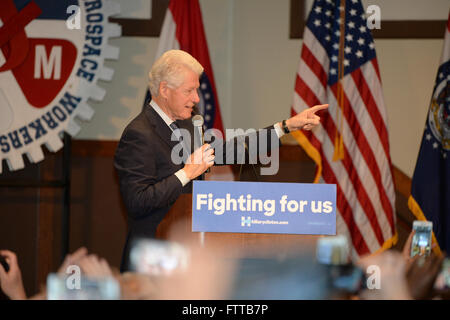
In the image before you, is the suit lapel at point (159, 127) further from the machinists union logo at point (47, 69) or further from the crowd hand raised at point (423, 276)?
the machinists union logo at point (47, 69)

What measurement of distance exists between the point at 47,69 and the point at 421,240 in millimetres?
2791

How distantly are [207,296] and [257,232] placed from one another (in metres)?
0.40

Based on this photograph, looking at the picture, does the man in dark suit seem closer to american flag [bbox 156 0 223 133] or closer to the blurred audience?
the blurred audience

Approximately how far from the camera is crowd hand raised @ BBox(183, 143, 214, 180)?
1768 millimetres

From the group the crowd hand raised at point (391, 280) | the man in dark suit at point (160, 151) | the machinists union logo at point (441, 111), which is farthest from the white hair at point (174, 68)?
the machinists union logo at point (441, 111)

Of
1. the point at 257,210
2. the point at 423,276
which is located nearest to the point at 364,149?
the point at 257,210

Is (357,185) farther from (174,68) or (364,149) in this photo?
(174,68)

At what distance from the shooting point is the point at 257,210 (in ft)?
5.05

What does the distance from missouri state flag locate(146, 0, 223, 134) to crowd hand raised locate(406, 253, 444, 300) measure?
2.66 meters

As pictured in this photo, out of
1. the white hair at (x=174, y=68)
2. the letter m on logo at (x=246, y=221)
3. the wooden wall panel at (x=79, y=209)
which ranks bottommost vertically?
the wooden wall panel at (x=79, y=209)

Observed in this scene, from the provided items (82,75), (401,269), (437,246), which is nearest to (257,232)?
(401,269)

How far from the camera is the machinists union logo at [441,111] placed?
11.2ft

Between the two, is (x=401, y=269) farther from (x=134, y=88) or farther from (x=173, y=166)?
(x=134, y=88)

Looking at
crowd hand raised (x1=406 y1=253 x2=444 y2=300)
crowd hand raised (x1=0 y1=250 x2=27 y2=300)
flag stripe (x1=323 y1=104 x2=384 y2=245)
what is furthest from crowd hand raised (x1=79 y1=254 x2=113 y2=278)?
flag stripe (x1=323 y1=104 x2=384 y2=245)
